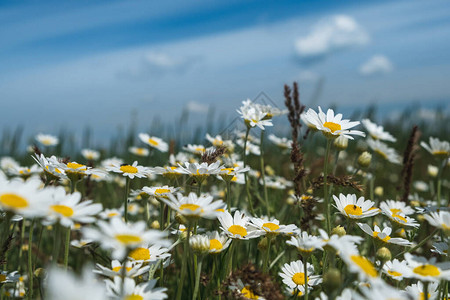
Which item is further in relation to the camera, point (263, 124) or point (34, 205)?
point (263, 124)

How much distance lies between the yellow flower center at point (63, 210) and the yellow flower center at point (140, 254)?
398 millimetres

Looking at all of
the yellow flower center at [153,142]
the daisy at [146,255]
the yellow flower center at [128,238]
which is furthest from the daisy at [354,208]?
the yellow flower center at [153,142]

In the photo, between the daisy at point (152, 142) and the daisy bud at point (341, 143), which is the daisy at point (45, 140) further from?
the daisy bud at point (341, 143)

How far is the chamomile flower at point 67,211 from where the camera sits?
1.13 meters

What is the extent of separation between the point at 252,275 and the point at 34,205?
2.43ft

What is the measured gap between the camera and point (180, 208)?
1.40 meters

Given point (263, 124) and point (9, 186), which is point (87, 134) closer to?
point (263, 124)

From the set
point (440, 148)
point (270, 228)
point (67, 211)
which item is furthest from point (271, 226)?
→ point (440, 148)

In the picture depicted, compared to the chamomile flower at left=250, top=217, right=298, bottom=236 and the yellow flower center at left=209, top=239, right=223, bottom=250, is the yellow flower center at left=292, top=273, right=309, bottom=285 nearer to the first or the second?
the chamomile flower at left=250, top=217, right=298, bottom=236

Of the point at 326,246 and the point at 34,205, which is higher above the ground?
the point at 34,205

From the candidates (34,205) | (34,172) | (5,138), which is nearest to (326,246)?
(34,205)

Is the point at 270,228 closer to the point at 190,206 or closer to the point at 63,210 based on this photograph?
the point at 190,206

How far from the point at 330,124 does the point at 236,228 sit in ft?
2.23

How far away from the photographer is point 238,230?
1705 millimetres
